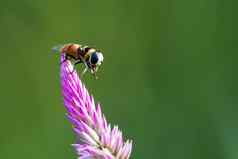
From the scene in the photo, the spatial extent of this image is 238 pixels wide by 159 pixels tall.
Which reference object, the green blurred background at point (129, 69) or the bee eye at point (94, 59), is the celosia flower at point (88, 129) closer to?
the bee eye at point (94, 59)

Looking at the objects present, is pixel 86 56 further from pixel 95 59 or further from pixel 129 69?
pixel 129 69

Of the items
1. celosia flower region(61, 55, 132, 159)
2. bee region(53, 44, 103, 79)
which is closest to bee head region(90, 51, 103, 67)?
bee region(53, 44, 103, 79)

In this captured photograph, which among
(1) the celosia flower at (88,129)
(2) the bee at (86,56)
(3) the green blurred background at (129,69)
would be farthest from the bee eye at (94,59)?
(3) the green blurred background at (129,69)

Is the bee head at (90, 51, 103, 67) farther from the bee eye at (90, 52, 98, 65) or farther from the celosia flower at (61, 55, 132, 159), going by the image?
the celosia flower at (61, 55, 132, 159)

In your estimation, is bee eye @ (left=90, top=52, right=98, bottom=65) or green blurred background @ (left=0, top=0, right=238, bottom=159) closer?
bee eye @ (left=90, top=52, right=98, bottom=65)

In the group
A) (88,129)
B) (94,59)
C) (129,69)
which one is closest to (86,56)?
(94,59)
